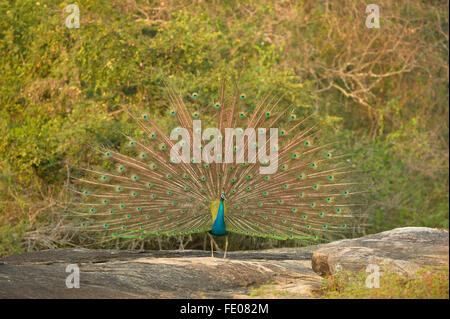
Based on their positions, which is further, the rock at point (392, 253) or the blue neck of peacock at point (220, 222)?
the blue neck of peacock at point (220, 222)

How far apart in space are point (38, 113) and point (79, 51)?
1235 mm

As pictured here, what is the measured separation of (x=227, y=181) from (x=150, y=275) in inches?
65.6

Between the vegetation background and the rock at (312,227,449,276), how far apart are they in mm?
2790

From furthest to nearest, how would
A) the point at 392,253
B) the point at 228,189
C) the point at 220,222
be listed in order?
the point at 228,189 → the point at 220,222 → the point at 392,253

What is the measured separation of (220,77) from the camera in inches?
473

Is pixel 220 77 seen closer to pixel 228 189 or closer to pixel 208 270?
pixel 228 189

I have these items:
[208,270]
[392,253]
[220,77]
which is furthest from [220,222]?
[220,77]

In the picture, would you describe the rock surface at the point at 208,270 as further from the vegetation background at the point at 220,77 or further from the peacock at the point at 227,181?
the vegetation background at the point at 220,77

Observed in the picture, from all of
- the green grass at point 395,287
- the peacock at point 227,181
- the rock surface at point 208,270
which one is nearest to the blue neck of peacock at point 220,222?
the peacock at point 227,181

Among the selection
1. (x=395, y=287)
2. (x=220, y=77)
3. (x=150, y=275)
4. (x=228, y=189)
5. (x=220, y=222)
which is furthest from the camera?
(x=220, y=77)

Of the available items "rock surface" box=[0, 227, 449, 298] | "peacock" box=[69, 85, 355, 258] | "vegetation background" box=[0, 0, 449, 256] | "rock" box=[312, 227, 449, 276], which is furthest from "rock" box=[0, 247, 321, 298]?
"vegetation background" box=[0, 0, 449, 256]

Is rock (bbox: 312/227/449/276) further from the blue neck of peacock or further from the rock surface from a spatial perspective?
the blue neck of peacock

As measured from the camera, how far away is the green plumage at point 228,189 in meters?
8.41

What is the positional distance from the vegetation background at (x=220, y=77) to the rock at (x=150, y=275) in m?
2.75
